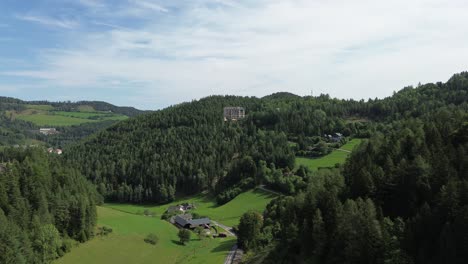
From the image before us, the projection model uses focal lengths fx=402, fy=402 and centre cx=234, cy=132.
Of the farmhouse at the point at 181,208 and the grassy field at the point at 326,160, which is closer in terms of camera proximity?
the farmhouse at the point at 181,208

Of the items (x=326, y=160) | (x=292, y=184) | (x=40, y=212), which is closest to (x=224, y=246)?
→ (x=292, y=184)

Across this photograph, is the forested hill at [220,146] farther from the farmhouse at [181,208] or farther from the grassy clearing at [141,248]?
the grassy clearing at [141,248]

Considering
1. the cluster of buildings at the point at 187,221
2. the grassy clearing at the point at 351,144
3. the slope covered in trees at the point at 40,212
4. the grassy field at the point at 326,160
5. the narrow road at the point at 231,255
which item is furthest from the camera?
the grassy clearing at the point at 351,144

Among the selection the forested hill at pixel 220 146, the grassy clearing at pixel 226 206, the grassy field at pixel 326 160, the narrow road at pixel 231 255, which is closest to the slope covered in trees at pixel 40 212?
the narrow road at pixel 231 255

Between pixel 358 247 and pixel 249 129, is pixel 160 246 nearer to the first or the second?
pixel 358 247

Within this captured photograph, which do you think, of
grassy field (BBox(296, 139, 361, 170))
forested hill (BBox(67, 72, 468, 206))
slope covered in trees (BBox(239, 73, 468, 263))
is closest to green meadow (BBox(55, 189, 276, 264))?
slope covered in trees (BBox(239, 73, 468, 263))

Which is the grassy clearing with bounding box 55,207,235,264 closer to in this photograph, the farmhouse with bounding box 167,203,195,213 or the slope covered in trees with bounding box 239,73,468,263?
the slope covered in trees with bounding box 239,73,468,263
